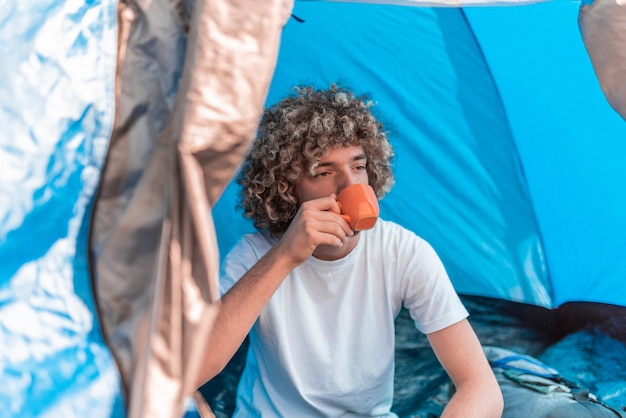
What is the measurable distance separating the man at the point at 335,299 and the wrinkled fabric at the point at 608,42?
0.55 m

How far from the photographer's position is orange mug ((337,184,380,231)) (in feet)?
5.37

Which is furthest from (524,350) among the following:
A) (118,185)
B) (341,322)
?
(118,185)

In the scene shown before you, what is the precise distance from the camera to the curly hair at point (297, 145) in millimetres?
1842

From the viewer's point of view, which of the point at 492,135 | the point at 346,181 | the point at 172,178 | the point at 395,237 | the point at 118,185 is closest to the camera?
the point at 172,178

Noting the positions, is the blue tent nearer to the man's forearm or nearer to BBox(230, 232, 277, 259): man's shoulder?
BBox(230, 232, 277, 259): man's shoulder

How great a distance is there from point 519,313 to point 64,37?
161 centimetres

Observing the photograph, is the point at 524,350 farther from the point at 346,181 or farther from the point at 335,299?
the point at 346,181

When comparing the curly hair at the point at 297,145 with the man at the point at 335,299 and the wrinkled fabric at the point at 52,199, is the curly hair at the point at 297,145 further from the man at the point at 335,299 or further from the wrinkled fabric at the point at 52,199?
the wrinkled fabric at the point at 52,199

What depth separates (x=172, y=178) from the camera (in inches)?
40.6

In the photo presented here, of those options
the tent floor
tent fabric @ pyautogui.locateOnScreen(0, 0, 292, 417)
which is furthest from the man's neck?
tent fabric @ pyautogui.locateOnScreen(0, 0, 292, 417)

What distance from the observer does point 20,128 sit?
1.17 meters

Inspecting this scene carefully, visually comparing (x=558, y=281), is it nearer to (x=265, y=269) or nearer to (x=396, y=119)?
(x=396, y=119)

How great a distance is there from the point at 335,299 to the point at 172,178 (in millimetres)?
866

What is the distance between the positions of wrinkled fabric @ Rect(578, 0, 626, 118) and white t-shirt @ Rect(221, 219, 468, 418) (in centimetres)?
55
